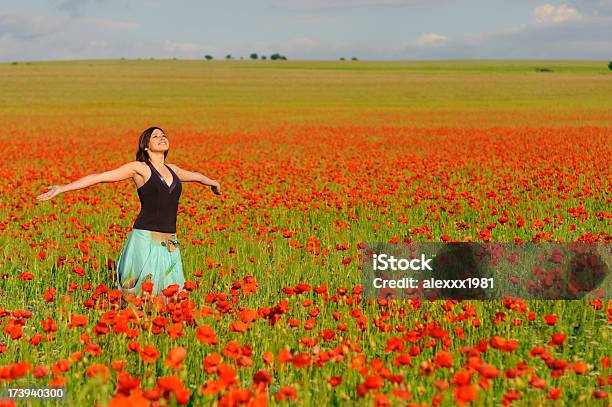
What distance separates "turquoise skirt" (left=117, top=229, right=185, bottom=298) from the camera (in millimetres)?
5449

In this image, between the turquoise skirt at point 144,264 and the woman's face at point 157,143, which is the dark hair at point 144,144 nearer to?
the woman's face at point 157,143

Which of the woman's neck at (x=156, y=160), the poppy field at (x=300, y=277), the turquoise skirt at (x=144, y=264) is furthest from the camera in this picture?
the woman's neck at (x=156, y=160)

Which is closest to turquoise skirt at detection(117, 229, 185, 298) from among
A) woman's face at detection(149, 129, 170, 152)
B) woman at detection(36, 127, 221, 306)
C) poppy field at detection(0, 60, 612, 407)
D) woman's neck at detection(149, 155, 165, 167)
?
woman at detection(36, 127, 221, 306)

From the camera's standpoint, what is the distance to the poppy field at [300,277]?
333 centimetres

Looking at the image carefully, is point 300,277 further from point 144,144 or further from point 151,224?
point 144,144

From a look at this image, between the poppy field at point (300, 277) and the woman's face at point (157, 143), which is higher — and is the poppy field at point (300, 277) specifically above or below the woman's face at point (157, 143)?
below

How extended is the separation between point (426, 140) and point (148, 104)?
1328 inches

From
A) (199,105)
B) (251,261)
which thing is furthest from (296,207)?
(199,105)

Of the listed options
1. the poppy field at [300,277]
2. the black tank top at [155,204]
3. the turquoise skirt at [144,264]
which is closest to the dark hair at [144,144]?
the black tank top at [155,204]

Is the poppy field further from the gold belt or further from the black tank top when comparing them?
the black tank top

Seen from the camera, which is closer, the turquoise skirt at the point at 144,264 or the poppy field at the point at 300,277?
the poppy field at the point at 300,277

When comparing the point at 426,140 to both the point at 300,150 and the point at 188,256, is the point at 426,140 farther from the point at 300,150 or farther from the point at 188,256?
the point at 188,256

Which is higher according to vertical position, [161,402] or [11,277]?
[161,402]

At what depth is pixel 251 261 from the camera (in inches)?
261
